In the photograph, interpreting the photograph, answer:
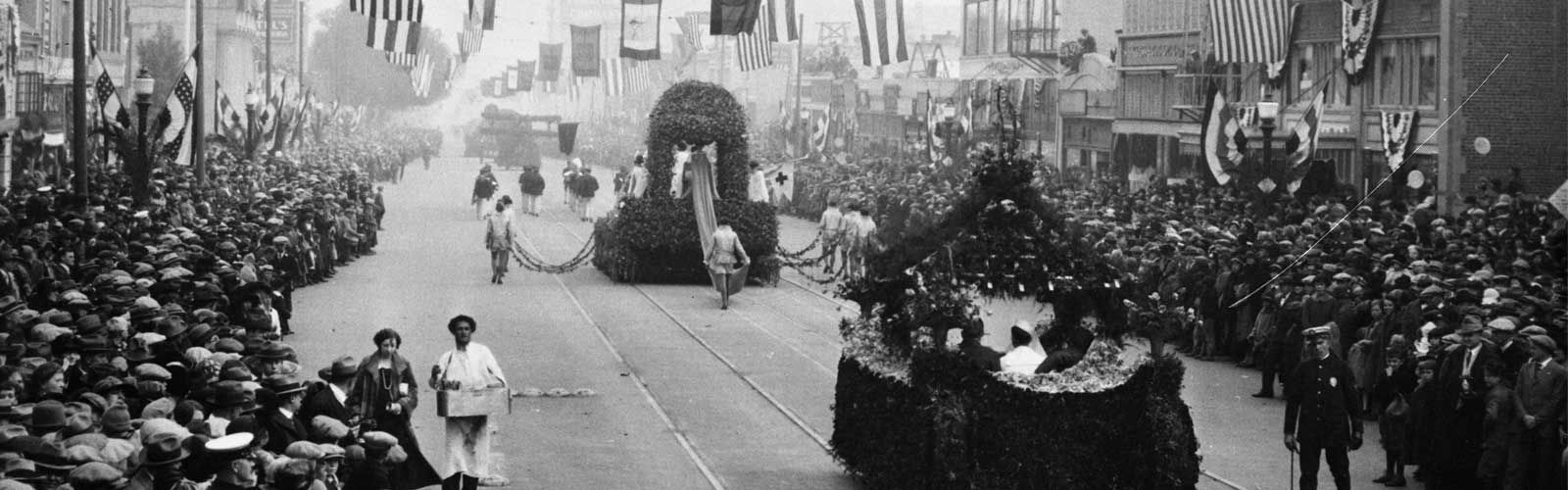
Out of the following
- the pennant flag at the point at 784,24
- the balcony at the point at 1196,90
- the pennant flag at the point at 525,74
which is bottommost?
the balcony at the point at 1196,90

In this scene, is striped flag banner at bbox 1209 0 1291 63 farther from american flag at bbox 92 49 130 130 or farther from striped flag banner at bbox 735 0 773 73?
american flag at bbox 92 49 130 130

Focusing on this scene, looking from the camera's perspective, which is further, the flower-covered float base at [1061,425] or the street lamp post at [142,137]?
the street lamp post at [142,137]

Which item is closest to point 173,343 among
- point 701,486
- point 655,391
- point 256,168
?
point 701,486

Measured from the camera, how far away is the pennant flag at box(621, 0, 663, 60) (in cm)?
4638

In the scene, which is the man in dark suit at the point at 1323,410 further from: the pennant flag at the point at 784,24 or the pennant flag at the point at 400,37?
the pennant flag at the point at 400,37

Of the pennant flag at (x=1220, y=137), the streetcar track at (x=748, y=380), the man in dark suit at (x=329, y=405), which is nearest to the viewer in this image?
the man in dark suit at (x=329, y=405)

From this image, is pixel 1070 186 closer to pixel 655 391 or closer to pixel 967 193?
pixel 655 391

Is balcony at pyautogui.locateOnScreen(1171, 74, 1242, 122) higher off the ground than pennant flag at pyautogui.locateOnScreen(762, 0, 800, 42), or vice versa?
pennant flag at pyautogui.locateOnScreen(762, 0, 800, 42)

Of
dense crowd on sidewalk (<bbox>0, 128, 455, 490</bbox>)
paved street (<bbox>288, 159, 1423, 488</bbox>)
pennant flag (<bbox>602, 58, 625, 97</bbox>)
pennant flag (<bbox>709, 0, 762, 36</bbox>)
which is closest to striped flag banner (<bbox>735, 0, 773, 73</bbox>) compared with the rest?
pennant flag (<bbox>709, 0, 762, 36</bbox>)

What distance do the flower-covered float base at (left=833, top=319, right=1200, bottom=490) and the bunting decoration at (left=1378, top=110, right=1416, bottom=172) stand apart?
71.6 feet

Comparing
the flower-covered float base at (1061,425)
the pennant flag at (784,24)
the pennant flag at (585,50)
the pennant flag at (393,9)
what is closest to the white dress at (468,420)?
the flower-covered float base at (1061,425)

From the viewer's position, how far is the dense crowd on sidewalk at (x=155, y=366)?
10.3 m

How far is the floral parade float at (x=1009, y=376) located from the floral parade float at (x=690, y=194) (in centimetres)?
1741

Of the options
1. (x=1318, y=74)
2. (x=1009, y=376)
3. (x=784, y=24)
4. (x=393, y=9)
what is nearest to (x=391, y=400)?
(x=1009, y=376)
